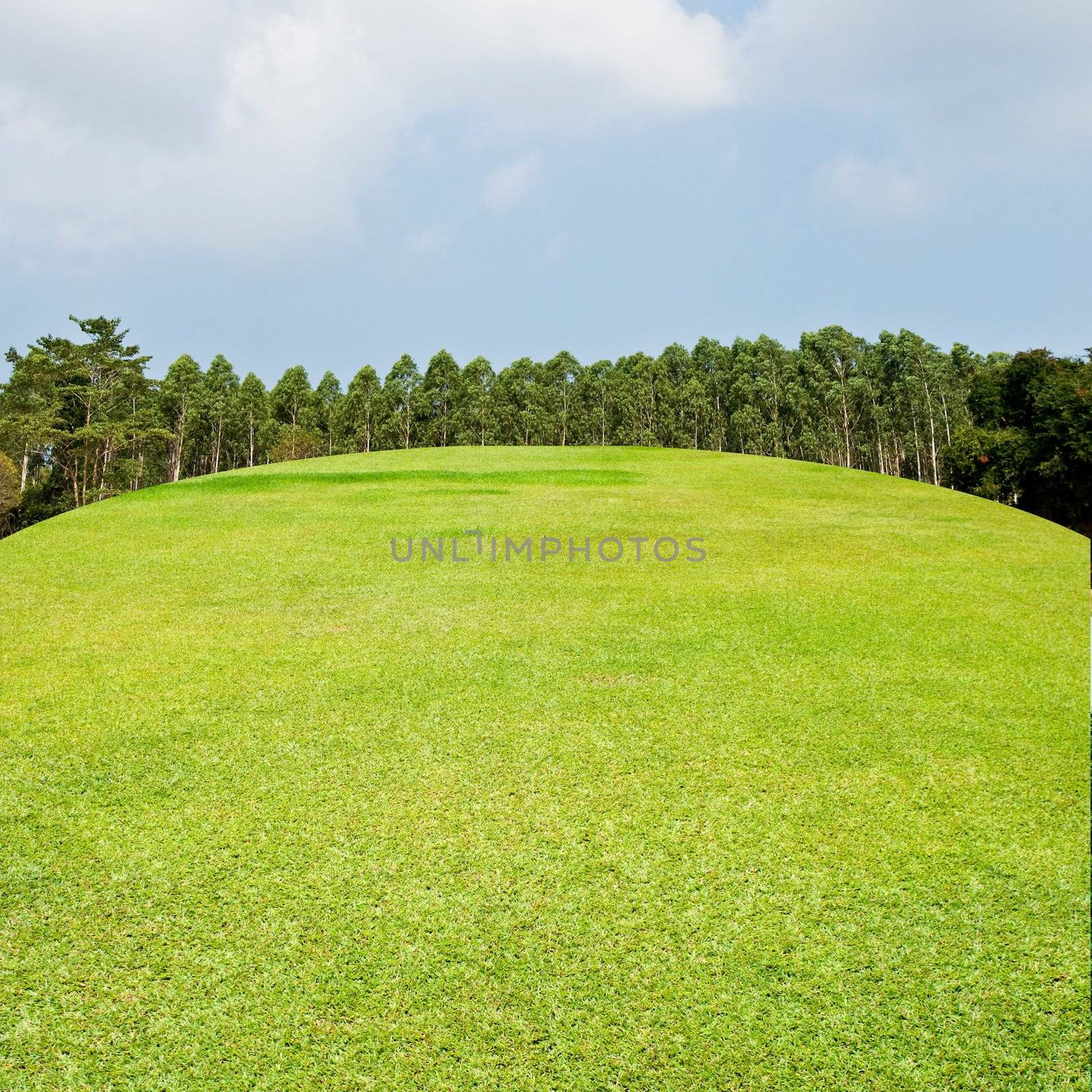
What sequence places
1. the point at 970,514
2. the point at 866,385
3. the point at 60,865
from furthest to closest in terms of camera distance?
1. the point at 866,385
2. the point at 970,514
3. the point at 60,865

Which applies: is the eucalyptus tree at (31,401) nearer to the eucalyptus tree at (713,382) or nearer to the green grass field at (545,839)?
the green grass field at (545,839)

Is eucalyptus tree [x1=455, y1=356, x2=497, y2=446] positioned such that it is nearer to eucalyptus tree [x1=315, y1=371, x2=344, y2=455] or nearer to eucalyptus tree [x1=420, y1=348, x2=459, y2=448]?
eucalyptus tree [x1=420, y1=348, x2=459, y2=448]

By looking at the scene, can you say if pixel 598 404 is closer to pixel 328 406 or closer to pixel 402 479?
pixel 328 406

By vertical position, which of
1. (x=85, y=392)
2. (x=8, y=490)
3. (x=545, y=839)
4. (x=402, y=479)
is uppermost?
(x=85, y=392)

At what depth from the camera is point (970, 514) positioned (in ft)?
54.7

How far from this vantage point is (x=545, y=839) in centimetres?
523

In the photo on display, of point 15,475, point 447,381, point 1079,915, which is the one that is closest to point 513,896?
point 1079,915

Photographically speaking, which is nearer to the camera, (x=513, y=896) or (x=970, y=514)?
(x=513, y=896)

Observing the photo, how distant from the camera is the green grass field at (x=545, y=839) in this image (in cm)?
386

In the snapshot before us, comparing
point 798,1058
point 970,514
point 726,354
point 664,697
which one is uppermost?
point 726,354

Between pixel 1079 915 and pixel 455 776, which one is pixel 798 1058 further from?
pixel 455 776

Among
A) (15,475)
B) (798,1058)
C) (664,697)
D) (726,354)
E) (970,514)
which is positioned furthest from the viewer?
(726,354)

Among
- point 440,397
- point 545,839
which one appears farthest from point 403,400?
point 545,839

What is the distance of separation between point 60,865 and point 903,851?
5.66 metres
